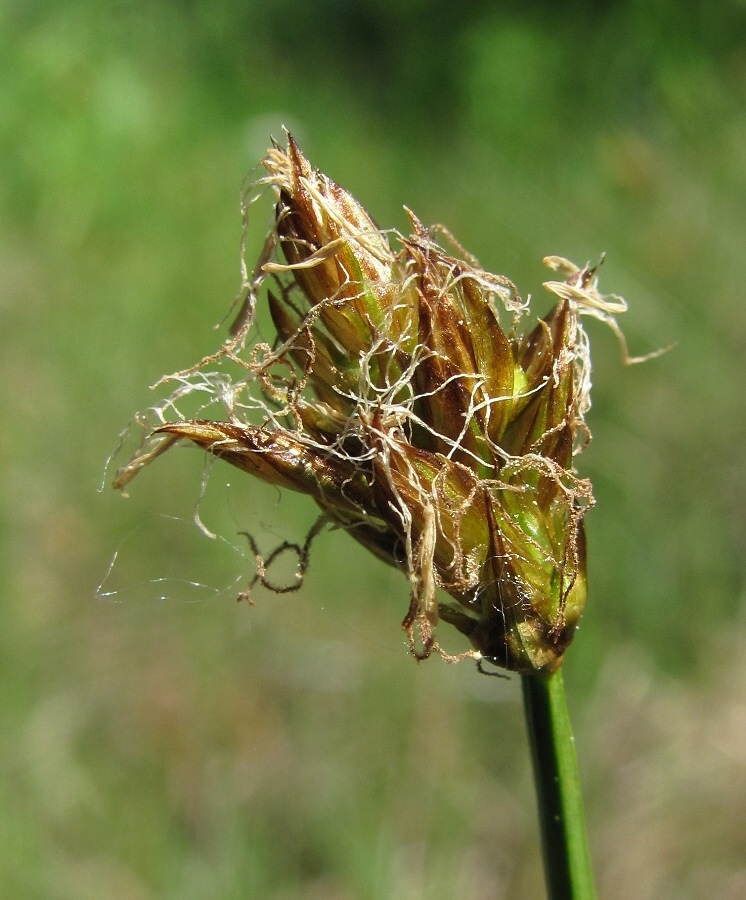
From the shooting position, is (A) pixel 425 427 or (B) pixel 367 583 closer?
(A) pixel 425 427

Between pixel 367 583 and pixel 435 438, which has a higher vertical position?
pixel 435 438

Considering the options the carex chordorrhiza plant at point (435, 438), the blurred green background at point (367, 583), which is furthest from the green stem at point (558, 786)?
the blurred green background at point (367, 583)

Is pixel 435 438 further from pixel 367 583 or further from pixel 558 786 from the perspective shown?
pixel 367 583

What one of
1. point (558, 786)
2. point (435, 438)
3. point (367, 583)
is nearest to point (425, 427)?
point (435, 438)

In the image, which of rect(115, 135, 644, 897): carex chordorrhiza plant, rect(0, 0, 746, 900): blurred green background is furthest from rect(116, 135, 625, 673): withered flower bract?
rect(0, 0, 746, 900): blurred green background

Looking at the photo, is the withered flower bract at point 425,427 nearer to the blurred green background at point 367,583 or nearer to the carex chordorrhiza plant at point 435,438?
the carex chordorrhiza plant at point 435,438

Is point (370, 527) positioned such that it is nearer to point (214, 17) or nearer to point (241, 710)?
point (241, 710)
